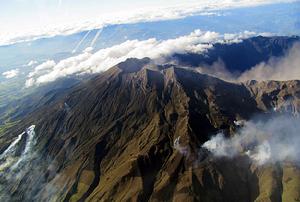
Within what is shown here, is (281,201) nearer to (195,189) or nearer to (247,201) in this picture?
(247,201)

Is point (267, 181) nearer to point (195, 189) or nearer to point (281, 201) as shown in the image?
point (281, 201)

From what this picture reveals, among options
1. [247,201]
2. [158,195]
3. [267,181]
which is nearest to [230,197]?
[247,201]

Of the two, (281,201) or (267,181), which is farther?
(267,181)

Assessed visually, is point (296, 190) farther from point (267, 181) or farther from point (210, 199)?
point (210, 199)

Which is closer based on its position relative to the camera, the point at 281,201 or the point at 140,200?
the point at 281,201

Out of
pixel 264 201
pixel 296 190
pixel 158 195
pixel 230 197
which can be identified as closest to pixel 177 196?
pixel 158 195

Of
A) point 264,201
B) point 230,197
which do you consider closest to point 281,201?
point 264,201

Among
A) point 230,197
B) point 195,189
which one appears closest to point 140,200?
point 195,189
